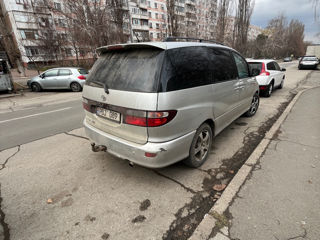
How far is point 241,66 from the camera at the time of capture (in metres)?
3.99

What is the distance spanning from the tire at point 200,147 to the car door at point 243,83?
1.44 m

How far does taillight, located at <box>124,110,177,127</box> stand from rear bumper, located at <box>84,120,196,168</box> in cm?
26

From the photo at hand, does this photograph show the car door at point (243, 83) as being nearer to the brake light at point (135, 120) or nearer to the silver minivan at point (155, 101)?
the silver minivan at point (155, 101)

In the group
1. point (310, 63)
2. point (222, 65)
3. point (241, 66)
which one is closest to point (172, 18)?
point (241, 66)

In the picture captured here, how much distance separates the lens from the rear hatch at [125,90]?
78.6 inches

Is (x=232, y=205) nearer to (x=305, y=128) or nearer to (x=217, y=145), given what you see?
(x=217, y=145)

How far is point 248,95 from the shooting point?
14.1 ft

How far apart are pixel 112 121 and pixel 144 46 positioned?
1.07m

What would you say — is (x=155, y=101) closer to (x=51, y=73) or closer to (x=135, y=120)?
(x=135, y=120)

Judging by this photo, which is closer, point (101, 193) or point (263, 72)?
point (101, 193)

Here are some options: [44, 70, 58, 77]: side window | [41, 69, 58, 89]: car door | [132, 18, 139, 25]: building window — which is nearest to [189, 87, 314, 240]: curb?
[41, 69, 58, 89]: car door

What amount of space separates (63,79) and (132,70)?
34.5 ft

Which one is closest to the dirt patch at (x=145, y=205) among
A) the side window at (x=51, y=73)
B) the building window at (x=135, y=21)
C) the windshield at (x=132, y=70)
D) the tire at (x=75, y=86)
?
the windshield at (x=132, y=70)

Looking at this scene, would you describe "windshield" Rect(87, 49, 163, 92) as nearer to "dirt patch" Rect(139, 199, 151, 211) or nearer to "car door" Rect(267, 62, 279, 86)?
"dirt patch" Rect(139, 199, 151, 211)
